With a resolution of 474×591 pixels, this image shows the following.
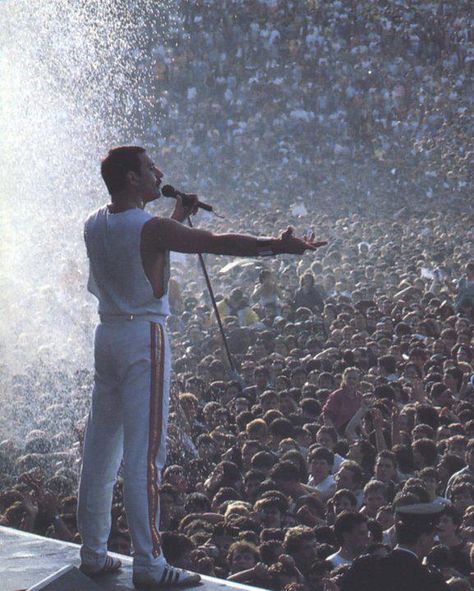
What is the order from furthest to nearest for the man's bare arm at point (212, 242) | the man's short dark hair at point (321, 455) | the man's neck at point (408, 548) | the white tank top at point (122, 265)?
the man's short dark hair at point (321, 455), the man's neck at point (408, 548), the white tank top at point (122, 265), the man's bare arm at point (212, 242)

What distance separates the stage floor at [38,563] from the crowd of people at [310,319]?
0.88 m

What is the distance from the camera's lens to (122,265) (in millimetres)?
5070

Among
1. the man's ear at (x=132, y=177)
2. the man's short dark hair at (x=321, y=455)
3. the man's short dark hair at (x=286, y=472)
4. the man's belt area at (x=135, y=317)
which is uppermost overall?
the man's ear at (x=132, y=177)

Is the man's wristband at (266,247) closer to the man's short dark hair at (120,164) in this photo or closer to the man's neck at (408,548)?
the man's short dark hair at (120,164)

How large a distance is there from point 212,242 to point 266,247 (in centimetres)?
19

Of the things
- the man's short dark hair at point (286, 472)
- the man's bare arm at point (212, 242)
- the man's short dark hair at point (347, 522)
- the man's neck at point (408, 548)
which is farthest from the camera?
the man's short dark hair at point (286, 472)

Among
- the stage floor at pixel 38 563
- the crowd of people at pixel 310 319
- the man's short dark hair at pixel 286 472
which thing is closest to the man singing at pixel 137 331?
the stage floor at pixel 38 563

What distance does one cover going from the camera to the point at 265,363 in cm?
1228

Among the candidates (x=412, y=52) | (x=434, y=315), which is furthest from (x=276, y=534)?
(x=412, y=52)

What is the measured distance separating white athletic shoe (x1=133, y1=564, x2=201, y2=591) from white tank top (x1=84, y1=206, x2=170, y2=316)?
3.03 ft

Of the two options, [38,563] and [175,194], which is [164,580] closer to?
[38,563]

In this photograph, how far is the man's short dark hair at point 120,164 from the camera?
16.8 ft

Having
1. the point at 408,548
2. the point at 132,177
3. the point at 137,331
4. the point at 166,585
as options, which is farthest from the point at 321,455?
the point at 132,177

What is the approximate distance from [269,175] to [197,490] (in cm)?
1965
